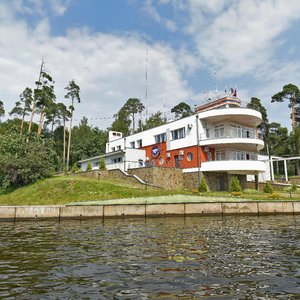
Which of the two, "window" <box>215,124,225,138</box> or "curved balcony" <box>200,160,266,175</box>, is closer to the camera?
"curved balcony" <box>200,160,266,175</box>

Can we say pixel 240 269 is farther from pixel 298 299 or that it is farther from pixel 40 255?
pixel 40 255

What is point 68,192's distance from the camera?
1129 inches

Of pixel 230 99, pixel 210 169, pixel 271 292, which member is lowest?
pixel 271 292

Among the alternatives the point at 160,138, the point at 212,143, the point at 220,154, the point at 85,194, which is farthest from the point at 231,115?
the point at 85,194

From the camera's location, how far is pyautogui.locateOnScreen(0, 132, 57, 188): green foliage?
31781 millimetres

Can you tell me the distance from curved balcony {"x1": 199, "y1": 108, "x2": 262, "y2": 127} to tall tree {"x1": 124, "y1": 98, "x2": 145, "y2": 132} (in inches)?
1889

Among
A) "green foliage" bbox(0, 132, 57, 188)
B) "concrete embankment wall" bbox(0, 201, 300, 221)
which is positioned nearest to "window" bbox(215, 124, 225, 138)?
"concrete embankment wall" bbox(0, 201, 300, 221)

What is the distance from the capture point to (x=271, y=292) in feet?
19.4

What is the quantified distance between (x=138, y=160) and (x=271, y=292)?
122 feet

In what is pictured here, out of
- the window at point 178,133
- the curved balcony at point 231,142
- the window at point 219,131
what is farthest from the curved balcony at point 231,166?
the window at point 178,133

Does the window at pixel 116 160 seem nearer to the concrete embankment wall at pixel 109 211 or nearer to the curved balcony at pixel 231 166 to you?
the curved balcony at pixel 231 166

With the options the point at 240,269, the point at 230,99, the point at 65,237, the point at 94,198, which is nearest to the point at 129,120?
the point at 230,99

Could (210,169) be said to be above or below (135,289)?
above

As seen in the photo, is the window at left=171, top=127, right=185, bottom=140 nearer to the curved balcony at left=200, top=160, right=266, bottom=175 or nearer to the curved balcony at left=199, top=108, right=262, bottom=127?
the curved balcony at left=199, top=108, right=262, bottom=127
